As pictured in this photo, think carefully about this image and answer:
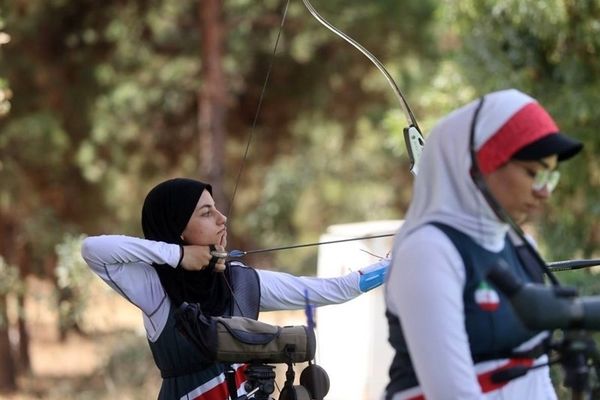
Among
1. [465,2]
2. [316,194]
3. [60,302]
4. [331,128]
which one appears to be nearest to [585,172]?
[465,2]

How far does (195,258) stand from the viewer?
4.57m

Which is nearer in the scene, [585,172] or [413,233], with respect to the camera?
[413,233]

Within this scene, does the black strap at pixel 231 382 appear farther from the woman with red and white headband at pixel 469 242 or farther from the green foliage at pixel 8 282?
the green foliage at pixel 8 282

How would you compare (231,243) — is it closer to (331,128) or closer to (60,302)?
(331,128)

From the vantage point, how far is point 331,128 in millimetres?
22938

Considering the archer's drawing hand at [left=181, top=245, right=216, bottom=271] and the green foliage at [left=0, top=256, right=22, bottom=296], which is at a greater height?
the archer's drawing hand at [left=181, top=245, right=216, bottom=271]

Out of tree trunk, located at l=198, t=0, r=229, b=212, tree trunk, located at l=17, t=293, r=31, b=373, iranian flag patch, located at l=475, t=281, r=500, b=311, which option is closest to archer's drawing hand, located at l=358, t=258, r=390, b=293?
iranian flag patch, located at l=475, t=281, r=500, b=311

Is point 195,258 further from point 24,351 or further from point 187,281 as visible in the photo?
point 24,351

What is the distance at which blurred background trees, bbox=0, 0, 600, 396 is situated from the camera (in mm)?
17453

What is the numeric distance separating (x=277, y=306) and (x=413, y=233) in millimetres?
1973

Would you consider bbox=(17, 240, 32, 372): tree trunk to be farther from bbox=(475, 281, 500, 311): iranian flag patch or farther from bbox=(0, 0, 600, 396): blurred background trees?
bbox=(475, 281, 500, 311): iranian flag patch

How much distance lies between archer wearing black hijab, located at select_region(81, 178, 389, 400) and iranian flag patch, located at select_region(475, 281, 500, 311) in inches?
71.6

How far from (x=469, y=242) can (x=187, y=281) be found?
1941 millimetres

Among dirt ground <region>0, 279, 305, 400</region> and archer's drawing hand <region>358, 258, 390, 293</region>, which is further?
dirt ground <region>0, 279, 305, 400</region>
